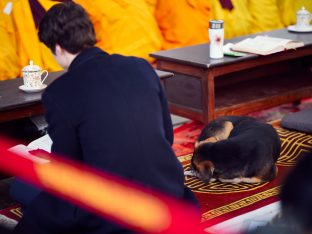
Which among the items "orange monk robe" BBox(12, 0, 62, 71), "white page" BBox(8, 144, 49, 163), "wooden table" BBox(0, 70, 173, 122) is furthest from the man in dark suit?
"orange monk robe" BBox(12, 0, 62, 71)

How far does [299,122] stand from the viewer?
11.9 feet

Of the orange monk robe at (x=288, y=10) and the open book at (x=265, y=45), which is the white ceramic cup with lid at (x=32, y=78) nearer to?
the open book at (x=265, y=45)

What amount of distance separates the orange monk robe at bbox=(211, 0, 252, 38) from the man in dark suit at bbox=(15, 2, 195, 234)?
300 centimetres

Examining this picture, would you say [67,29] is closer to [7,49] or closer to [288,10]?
[7,49]

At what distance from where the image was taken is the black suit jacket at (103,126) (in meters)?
1.86

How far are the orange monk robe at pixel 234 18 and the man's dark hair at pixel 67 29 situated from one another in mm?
2983

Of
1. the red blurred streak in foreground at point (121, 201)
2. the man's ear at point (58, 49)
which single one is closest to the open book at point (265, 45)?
the red blurred streak in foreground at point (121, 201)

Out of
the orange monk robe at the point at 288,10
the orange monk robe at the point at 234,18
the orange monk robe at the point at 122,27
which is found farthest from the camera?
the orange monk robe at the point at 288,10

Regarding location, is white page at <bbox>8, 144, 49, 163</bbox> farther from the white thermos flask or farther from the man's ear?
the white thermos flask

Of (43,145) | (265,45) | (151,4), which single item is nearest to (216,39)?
(265,45)

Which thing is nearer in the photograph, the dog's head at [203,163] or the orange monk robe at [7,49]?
the dog's head at [203,163]

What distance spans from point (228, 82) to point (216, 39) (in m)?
0.82

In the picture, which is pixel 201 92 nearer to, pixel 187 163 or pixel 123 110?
pixel 187 163

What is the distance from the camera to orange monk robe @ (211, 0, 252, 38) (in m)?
4.91
